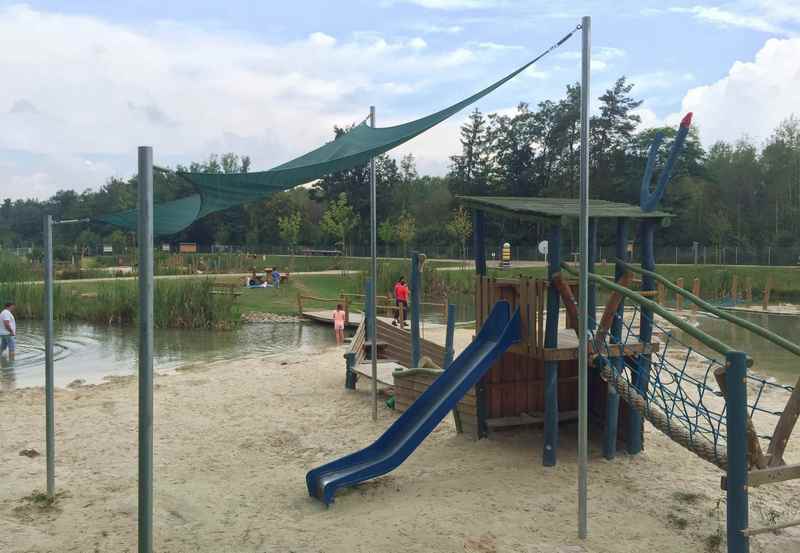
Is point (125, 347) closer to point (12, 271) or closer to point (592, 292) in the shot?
point (12, 271)

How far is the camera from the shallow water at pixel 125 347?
15180mm

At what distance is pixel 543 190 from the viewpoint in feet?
201

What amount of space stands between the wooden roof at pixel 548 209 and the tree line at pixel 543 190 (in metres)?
43.5

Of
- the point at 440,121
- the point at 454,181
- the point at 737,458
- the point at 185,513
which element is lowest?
the point at 185,513

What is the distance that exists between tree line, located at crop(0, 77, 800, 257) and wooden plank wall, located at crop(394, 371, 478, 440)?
4252 centimetres

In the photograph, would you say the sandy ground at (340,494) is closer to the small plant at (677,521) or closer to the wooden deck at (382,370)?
the small plant at (677,521)

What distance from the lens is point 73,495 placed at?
706 centimetres

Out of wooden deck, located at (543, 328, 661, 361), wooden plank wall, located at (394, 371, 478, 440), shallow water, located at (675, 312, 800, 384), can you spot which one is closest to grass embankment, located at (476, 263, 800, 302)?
shallow water, located at (675, 312, 800, 384)

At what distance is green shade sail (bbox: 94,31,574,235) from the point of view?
5602 mm

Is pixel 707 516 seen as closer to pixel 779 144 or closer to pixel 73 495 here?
pixel 73 495

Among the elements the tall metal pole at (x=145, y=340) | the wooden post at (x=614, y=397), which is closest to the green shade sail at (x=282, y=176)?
the tall metal pole at (x=145, y=340)

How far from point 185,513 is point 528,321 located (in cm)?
391

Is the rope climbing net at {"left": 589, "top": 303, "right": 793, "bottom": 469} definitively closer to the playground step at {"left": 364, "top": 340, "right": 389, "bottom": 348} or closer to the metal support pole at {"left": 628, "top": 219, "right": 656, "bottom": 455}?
the metal support pole at {"left": 628, "top": 219, "right": 656, "bottom": 455}

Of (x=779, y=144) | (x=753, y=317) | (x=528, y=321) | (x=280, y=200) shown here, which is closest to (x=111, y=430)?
(x=528, y=321)
